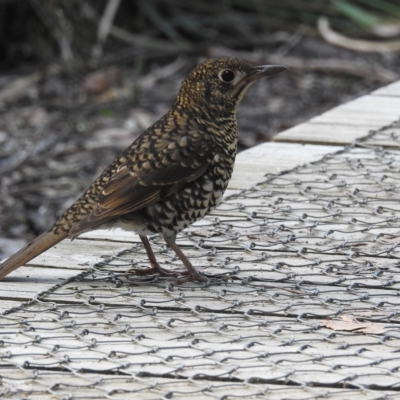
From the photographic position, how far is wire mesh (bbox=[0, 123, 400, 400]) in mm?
3479

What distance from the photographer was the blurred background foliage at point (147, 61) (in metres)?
9.62

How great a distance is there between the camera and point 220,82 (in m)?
5.04

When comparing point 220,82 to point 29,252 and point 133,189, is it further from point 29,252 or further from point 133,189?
point 29,252

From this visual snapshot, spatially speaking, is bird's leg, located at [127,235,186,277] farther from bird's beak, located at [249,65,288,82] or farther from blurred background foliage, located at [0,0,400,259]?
blurred background foliage, located at [0,0,400,259]

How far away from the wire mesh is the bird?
0.21 metres

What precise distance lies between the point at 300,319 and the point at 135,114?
6155 mm

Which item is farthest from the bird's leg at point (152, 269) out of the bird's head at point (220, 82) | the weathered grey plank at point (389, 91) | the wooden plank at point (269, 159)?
the weathered grey plank at point (389, 91)

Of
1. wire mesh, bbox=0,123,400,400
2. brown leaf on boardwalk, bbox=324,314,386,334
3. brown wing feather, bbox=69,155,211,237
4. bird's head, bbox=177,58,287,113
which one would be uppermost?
bird's head, bbox=177,58,287,113

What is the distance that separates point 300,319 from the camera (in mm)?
4059

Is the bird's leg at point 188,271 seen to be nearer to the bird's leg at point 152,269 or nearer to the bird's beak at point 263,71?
the bird's leg at point 152,269

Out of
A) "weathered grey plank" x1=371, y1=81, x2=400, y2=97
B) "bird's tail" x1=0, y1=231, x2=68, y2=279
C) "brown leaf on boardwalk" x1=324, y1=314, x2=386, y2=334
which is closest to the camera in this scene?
"brown leaf on boardwalk" x1=324, y1=314, x2=386, y2=334

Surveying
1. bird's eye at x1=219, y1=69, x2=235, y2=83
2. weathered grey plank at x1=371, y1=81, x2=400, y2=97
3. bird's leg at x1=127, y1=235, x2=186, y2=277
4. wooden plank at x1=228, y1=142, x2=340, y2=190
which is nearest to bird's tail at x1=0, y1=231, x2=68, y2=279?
bird's leg at x1=127, y1=235, x2=186, y2=277

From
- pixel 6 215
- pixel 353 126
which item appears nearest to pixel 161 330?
pixel 353 126

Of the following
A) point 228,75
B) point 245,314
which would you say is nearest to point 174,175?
point 228,75
